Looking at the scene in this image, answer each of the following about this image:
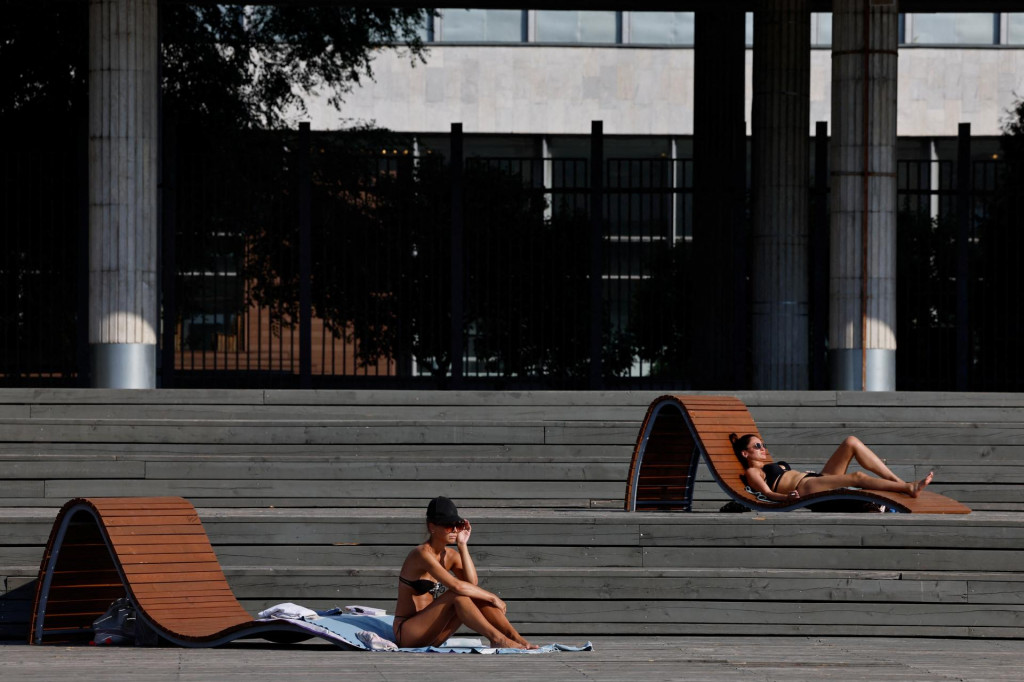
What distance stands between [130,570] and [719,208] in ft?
39.2

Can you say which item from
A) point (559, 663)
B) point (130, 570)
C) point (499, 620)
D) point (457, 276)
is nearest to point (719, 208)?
point (457, 276)

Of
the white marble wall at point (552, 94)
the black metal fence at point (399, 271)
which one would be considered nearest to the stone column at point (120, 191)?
the black metal fence at point (399, 271)

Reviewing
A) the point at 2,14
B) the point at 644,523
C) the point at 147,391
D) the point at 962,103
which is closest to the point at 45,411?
the point at 147,391

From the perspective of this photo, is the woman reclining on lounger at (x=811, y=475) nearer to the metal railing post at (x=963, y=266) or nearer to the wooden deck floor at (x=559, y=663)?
the wooden deck floor at (x=559, y=663)

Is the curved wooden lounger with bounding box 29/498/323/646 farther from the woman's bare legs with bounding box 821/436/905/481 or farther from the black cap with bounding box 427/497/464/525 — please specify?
the woman's bare legs with bounding box 821/436/905/481

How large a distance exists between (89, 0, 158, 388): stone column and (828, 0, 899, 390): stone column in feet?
23.8

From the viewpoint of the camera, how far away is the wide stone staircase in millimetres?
9922

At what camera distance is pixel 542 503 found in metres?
12.3

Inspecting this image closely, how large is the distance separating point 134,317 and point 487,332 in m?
5.23

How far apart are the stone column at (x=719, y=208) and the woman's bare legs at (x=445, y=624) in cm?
1006

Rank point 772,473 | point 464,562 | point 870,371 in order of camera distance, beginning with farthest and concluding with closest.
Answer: point 870,371 → point 772,473 → point 464,562

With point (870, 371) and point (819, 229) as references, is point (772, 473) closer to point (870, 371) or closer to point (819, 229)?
point (870, 371)

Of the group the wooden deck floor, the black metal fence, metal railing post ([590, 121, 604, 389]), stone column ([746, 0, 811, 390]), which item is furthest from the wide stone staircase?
stone column ([746, 0, 811, 390])

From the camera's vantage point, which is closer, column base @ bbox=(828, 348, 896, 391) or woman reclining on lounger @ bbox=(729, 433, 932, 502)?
woman reclining on lounger @ bbox=(729, 433, 932, 502)
